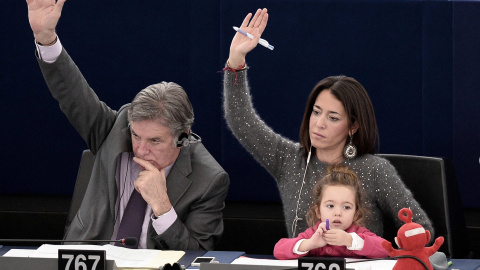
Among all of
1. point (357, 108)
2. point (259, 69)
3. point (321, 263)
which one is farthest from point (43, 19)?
point (321, 263)

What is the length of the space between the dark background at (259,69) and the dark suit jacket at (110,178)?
3.63 ft

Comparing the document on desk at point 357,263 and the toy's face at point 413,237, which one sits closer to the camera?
the toy's face at point 413,237

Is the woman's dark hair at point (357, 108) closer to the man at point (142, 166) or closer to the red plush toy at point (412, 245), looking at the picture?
the man at point (142, 166)

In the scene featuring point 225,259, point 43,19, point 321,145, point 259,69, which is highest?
point 43,19

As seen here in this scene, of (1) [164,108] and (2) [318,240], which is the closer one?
(2) [318,240]

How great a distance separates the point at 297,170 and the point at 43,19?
109cm

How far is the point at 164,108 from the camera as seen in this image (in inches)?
144

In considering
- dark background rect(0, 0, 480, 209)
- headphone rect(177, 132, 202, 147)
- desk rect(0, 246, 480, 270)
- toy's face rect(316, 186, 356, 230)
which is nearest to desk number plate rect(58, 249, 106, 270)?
desk rect(0, 246, 480, 270)

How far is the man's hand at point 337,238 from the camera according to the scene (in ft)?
10.3

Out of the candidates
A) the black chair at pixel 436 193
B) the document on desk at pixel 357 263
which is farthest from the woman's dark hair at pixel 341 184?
the black chair at pixel 436 193

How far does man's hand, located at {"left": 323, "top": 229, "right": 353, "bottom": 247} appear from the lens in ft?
10.3

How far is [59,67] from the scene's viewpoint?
3.66 m

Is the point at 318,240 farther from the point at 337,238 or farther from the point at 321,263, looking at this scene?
the point at 321,263

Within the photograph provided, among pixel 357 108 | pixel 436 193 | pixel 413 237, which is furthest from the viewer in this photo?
pixel 436 193
